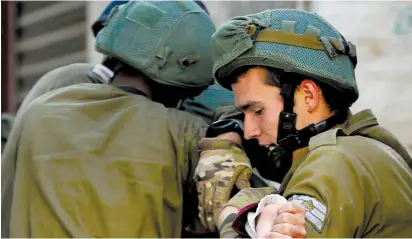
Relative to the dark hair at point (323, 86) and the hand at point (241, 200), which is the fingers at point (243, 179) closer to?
the hand at point (241, 200)

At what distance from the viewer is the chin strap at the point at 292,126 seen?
239 cm

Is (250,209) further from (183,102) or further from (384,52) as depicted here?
(384,52)

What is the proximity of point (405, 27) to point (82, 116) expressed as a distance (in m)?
1.46

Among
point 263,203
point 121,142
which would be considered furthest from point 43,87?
point 263,203

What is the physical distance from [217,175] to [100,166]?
44 cm

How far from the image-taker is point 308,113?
7.88 ft

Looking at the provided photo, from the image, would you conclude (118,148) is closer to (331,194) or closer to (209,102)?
(209,102)

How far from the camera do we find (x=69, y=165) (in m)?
2.83

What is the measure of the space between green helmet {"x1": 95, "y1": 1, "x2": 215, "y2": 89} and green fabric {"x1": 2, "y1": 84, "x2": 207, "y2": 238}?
134 mm

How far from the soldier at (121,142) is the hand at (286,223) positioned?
2.58ft

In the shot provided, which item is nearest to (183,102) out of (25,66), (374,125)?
(374,125)

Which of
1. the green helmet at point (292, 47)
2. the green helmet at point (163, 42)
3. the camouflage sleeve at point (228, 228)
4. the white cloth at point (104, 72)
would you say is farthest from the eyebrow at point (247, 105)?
the white cloth at point (104, 72)

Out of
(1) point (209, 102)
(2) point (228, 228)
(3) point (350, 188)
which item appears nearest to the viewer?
(3) point (350, 188)

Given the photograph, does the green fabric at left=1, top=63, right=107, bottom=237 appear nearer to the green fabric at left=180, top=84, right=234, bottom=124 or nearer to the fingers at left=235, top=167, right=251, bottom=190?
the green fabric at left=180, top=84, right=234, bottom=124
